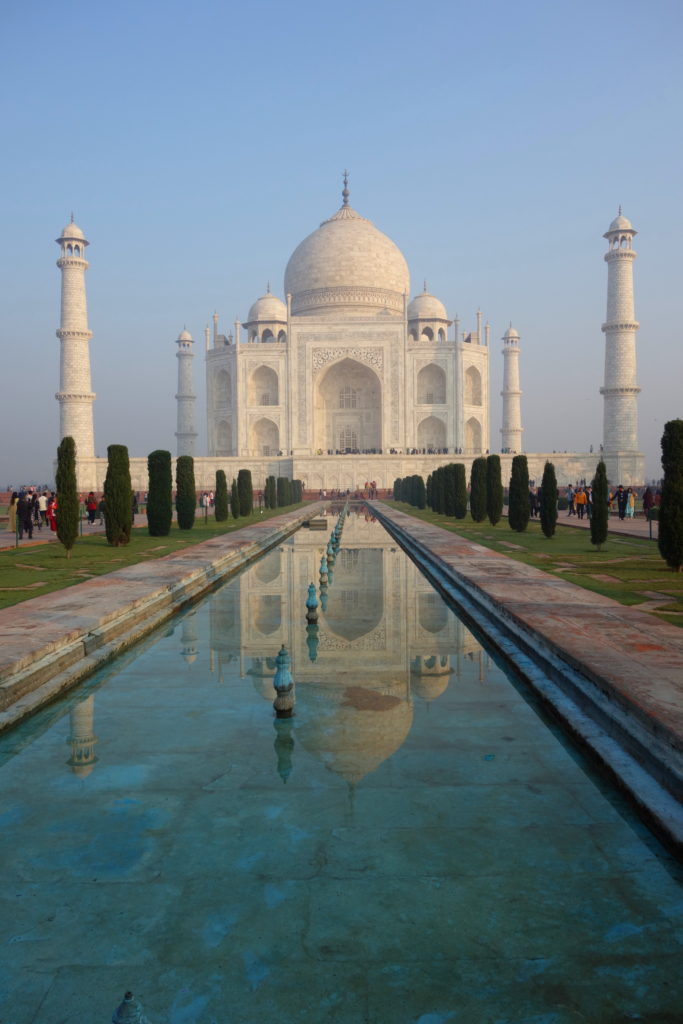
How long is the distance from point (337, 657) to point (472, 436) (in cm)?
4091

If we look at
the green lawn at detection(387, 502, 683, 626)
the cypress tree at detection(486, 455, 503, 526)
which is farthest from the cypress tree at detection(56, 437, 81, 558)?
the cypress tree at detection(486, 455, 503, 526)

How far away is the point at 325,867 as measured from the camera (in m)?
2.32

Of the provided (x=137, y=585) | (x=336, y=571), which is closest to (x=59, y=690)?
(x=137, y=585)

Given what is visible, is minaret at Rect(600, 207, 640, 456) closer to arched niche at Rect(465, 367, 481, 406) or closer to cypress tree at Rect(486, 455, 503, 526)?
arched niche at Rect(465, 367, 481, 406)

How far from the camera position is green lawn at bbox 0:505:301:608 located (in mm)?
8016

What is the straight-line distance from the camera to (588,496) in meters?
20.5

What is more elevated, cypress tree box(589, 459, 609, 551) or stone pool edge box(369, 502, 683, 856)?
cypress tree box(589, 459, 609, 551)

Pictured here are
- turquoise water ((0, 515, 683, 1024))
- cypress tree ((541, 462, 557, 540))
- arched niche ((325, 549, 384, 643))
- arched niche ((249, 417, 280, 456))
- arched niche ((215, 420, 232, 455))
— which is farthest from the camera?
arched niche ((215, 420, 232, 455))

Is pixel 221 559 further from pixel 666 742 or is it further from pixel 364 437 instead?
pixel 364 437

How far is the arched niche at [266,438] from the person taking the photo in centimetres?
4375

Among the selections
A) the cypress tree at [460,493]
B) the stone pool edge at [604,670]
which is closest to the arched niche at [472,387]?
the cypress tree at [460,493]

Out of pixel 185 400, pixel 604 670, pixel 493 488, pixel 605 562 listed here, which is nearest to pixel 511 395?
pixel 185 400

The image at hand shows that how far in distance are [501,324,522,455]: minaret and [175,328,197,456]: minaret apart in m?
17.8

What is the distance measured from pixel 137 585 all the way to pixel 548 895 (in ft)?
19.9
